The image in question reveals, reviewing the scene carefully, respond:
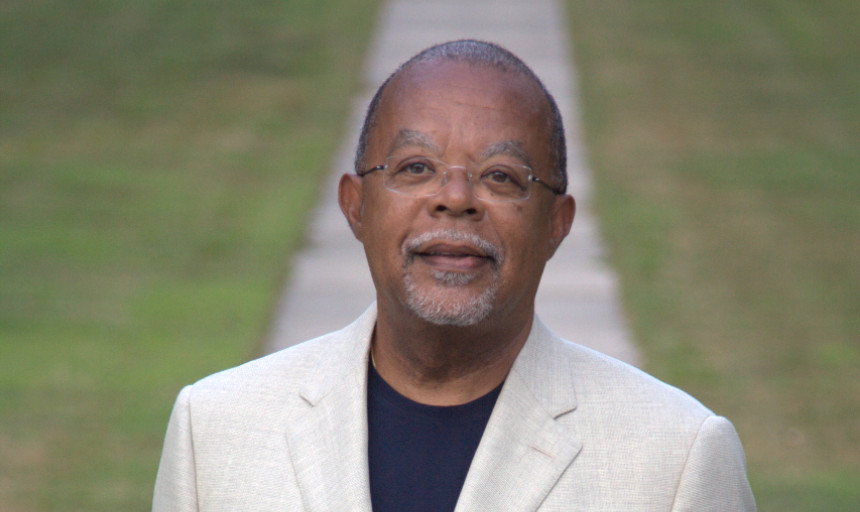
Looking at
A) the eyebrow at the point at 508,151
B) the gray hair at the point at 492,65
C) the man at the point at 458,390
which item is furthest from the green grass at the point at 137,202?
the eyebrow at the point at 508,151

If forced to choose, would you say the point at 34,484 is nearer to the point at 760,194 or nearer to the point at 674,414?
the point at 674,414

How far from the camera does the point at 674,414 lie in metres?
2.55

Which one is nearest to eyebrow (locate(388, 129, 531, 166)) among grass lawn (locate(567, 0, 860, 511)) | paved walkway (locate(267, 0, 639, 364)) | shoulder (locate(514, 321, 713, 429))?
shoulder (locate(514, 321, 713, 429))

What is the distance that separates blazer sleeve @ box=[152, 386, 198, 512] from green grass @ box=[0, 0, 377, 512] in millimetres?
3318

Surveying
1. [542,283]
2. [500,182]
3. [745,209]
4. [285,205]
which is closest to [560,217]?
[500,182]

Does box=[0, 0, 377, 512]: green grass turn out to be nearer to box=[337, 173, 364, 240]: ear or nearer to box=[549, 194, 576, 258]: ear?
box=[337, 173, 364, 240]: ear

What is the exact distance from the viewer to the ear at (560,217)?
2.71 m

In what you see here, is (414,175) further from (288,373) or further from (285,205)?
(285,205)

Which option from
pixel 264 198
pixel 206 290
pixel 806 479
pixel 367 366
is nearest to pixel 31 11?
pixel 264 198

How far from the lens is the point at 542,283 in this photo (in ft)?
27.6

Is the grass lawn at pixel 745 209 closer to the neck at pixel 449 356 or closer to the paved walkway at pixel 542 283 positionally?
the paved walkway at pixel 542 283

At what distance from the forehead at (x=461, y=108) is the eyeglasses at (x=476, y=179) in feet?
0.15

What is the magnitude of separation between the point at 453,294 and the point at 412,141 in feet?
1.07

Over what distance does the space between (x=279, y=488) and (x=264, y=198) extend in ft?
24.5
